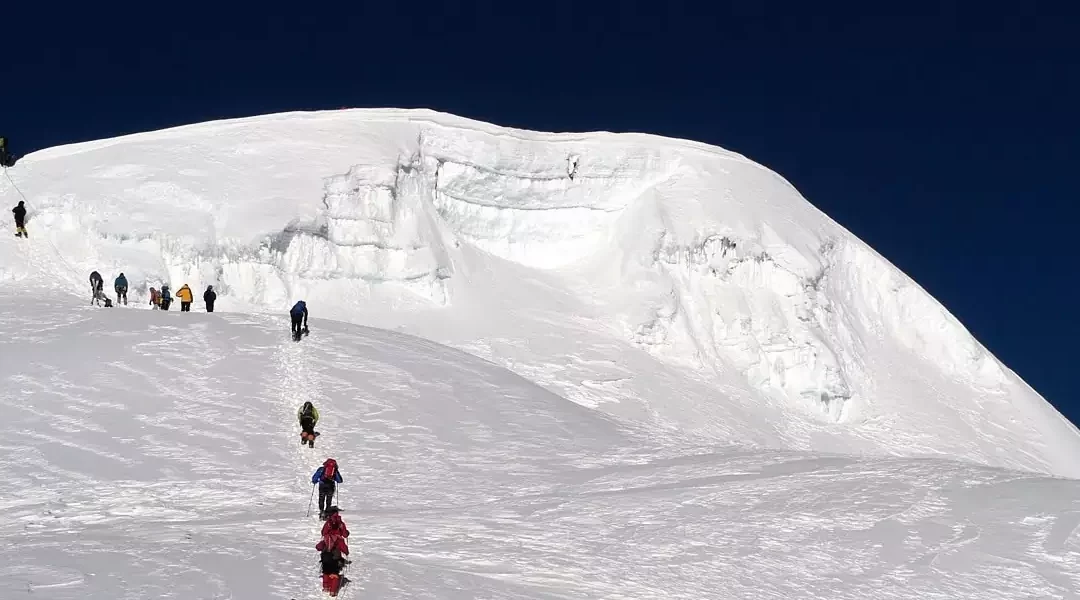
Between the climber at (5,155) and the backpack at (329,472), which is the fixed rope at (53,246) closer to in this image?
the climber at (5,155)

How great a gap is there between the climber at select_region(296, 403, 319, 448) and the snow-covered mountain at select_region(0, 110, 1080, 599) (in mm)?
508

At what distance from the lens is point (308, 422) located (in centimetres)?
2248

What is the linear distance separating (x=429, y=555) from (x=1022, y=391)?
131 ft

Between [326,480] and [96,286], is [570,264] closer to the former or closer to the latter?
[96,286]

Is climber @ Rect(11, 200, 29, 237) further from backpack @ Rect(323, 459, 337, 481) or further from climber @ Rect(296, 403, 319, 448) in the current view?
backpack @ Rect(323, 459, 337, 481)

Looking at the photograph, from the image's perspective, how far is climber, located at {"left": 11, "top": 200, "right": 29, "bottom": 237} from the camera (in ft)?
120

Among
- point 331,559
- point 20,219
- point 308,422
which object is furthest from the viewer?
point 20,219

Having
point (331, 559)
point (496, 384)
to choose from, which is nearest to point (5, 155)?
point (496, 384)

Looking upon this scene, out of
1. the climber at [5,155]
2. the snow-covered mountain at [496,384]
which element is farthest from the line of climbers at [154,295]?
the climber at [5,155]

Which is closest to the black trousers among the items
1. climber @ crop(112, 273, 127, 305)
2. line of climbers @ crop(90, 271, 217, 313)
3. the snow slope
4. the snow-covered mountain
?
the snow slope

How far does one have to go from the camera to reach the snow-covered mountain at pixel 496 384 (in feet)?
55.9

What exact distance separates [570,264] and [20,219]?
22588 millimetres

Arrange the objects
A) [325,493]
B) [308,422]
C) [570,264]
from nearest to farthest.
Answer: [325,493] < [308,422] < [570,264]

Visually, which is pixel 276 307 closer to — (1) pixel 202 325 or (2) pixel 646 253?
(1) pixel 202 325
